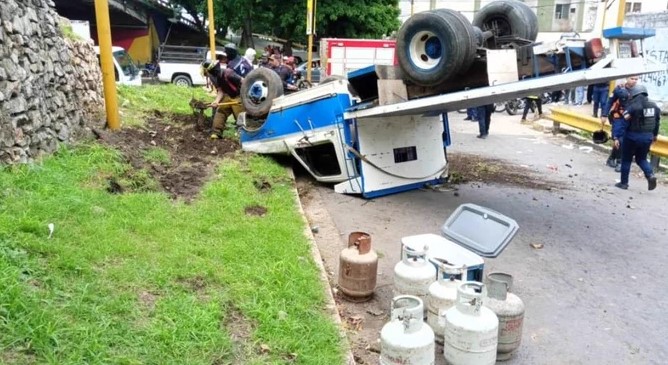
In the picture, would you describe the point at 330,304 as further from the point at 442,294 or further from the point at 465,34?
the point at 465,34

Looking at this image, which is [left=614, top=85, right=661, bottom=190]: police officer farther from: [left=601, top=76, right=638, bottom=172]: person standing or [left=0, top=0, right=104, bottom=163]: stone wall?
[left=0, top=0, right=104, bottom=163]: stone wall

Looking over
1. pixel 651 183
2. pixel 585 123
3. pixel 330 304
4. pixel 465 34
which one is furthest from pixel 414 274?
pixel 585 123

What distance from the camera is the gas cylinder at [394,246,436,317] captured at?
3842 mm

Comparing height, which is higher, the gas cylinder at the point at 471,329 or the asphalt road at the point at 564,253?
the gas cylinder at the point at 471,329

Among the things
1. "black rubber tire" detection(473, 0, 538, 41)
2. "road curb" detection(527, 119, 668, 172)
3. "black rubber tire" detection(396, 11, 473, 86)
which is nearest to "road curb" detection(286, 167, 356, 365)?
"black rubber tire" detection(396, 11, 473, 86)

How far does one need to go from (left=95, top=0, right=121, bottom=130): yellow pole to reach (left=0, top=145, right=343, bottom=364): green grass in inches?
87.3

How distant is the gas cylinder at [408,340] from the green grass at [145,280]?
1.19 ft

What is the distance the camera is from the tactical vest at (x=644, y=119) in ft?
26.5

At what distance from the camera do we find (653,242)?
6094 millimetres

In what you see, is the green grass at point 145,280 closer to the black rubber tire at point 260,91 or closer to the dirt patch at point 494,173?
the black rubber tire at point 260,91

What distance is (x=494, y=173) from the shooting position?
9297 mm

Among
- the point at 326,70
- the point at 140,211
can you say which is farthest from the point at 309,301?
the point at 326,70

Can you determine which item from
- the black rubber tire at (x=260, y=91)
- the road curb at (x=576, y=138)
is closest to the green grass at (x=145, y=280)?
the black rubber tire at (x=260, y=91)

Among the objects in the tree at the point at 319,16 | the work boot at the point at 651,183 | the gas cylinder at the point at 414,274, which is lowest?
the work boot at the point at 651,183
